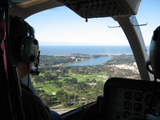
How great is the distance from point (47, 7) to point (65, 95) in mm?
1835

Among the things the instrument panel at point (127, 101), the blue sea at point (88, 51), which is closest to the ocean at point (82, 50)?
the blue sea at point (88, 51)

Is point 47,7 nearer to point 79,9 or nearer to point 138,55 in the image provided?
point 79,9

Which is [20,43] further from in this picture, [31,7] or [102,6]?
[31,7]

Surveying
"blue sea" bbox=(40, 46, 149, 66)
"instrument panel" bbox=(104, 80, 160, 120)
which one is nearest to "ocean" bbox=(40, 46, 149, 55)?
"blue sea" bbox=(40, 46, 149, 66)

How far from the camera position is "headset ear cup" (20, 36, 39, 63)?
0.82 metres

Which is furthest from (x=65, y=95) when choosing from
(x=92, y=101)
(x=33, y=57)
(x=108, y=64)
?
(x=33, y=57)

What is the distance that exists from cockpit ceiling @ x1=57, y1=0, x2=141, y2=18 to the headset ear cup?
530mm

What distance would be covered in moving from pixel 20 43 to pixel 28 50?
0.08 metres

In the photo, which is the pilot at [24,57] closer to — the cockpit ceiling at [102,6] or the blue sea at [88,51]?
the cockpit ceiling at [102,6]

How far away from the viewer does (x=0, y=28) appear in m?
0.39

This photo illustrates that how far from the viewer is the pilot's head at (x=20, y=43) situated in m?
0.79

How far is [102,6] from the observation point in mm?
1234

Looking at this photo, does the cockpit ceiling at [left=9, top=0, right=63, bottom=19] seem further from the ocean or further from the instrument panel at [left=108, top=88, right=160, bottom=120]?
the instrument panel at [left=108, top=88, right=160, bottom=120]

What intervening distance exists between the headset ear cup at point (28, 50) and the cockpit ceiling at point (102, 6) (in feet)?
1.74
